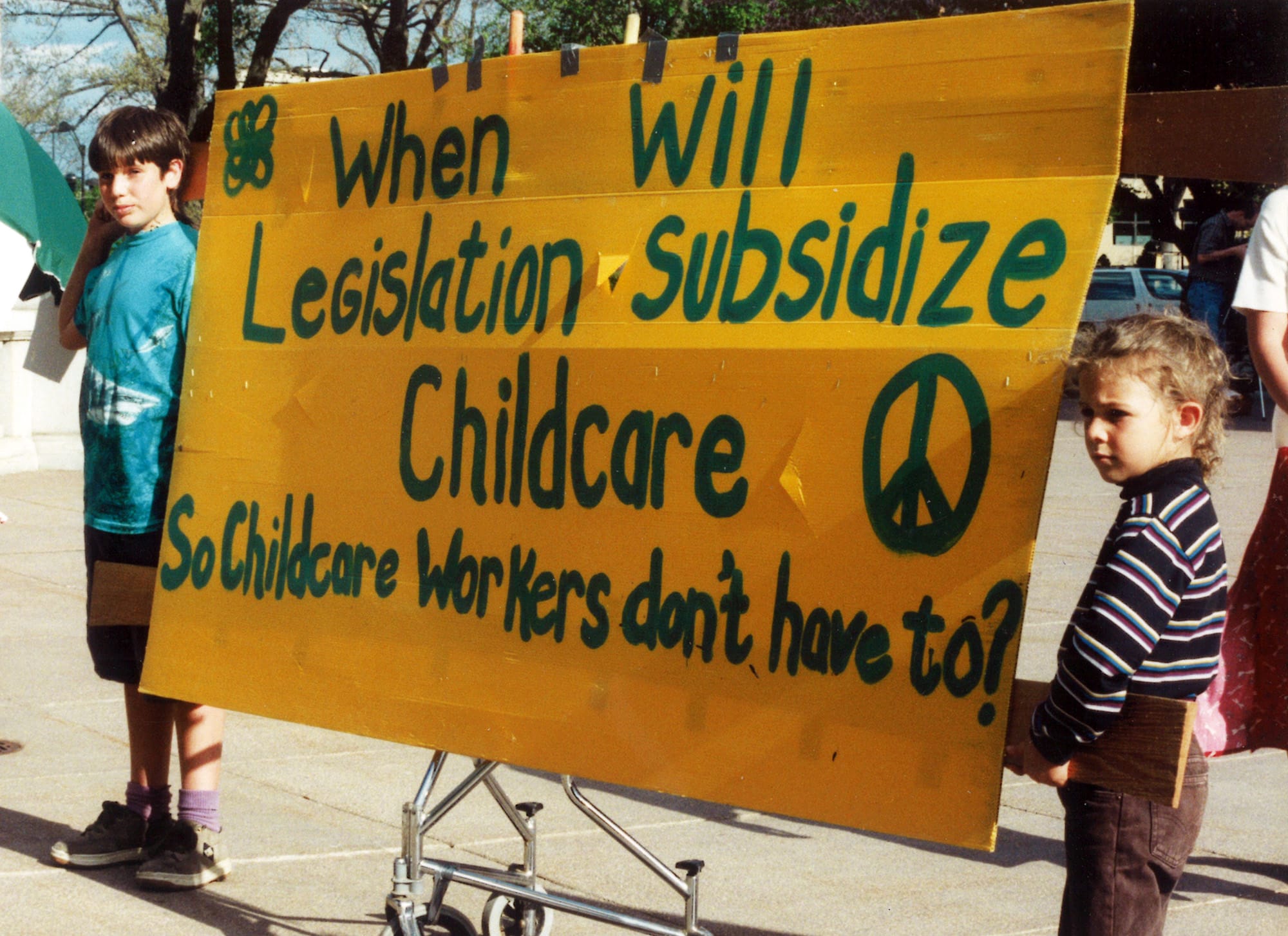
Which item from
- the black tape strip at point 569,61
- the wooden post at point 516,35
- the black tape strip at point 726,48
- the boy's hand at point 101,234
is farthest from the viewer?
the boy's hand at point 101,234

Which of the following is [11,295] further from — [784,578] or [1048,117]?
[1048,117]

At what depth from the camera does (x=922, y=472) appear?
2416 millimetres

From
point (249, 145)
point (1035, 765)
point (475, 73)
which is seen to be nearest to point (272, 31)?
point (249, 145)

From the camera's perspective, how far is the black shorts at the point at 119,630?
3627 mm

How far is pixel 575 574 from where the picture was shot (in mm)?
2768

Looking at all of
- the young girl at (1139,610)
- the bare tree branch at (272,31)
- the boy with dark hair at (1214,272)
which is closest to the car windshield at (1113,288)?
the boy with dark hair at (1214,272)

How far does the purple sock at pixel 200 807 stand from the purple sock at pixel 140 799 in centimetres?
12

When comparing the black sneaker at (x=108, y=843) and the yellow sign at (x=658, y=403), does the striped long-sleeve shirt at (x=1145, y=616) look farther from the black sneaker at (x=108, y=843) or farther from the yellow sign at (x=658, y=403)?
the black sneaker at (x=108, y=843)

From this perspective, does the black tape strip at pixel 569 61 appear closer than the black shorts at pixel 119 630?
Yes

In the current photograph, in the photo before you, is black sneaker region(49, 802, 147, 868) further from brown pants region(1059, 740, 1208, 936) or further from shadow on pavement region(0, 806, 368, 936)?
brown pants region(1059, 740, 1208, 936)

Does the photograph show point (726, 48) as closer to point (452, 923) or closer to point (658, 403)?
point (658, 403)

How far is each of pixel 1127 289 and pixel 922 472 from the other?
22.0 metres

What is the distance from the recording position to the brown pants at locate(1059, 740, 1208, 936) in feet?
7.88

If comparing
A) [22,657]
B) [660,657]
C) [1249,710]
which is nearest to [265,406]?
[660,657]
